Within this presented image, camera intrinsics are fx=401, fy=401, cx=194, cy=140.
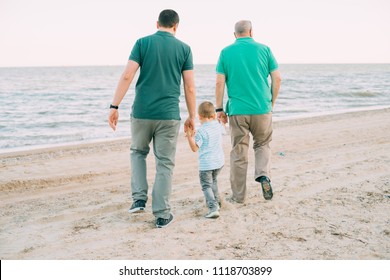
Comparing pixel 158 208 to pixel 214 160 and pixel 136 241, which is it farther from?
pixel 214 160

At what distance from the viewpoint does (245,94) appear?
4469mm

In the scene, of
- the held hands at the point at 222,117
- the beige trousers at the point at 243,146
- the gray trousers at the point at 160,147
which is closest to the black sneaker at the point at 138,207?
the gray trousers at the point at 160,147

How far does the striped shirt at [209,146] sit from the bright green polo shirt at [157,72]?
0.38m

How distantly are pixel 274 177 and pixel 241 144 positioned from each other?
4.49 feet

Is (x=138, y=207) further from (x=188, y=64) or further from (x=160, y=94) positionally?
(x=188, y=64)

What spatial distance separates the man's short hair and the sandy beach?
6.43ft

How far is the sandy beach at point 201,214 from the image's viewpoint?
3.35 meters

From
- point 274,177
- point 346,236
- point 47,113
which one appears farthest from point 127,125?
point 346,236

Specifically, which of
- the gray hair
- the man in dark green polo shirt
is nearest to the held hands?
the man in dark green polo shirt

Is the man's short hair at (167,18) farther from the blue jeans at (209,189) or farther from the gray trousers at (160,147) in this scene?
the blue jeans at (209,189)

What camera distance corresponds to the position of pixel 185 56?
3961mm

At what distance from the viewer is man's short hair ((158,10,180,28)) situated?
12.8 feet

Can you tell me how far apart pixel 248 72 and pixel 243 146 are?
829 mm

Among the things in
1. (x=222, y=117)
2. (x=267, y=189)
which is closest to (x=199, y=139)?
(x=222, y=117)
